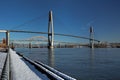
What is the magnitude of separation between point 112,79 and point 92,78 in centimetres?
95

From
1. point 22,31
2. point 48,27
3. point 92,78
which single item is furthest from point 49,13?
point 92,78

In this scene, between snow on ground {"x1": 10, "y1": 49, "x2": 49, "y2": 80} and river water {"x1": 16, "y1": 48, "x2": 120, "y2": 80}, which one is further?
river water {"x1": 16, "y1": 48, "x2": 120, "y2": 80}

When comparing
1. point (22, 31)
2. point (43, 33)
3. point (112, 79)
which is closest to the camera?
point (112, 79)

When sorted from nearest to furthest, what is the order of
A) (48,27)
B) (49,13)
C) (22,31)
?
(22,31), (48,27), (49,13)

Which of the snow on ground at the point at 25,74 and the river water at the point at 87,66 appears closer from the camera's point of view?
the snow on ground at the point at 25,74

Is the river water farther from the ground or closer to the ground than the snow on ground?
closer to the ground

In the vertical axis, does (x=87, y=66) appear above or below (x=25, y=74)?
below

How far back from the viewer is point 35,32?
79.8 metres

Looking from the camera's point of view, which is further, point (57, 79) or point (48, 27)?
point (48, 27)

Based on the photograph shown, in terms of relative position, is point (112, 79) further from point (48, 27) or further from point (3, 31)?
point (48, 27)

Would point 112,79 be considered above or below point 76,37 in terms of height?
below

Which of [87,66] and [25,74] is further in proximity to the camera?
[87,66]

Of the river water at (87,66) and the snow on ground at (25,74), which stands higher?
the snow on ground at (25,74)

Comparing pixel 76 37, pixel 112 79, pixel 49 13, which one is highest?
pixel 49 13
